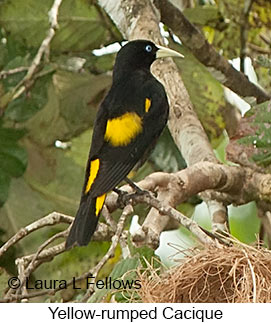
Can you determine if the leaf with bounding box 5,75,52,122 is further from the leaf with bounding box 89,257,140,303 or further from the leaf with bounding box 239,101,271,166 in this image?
the leaf with bounding box 89,257,140,303

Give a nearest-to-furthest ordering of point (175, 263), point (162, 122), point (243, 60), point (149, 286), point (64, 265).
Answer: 1. point (149, 286)
2. point (175, 263)
3. point (162, 122)
4. point (64, 265)
5. point (243, 60)

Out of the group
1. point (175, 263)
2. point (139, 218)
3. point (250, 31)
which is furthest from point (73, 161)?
point (175, 263)

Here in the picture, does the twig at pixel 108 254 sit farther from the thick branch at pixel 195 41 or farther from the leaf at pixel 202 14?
the leaf at pixel 202 14

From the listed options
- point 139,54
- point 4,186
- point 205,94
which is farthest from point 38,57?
point 205,94

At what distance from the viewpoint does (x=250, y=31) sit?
3061mm

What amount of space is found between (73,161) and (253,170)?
73 centimetres

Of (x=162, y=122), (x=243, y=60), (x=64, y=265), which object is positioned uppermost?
(x=162, y=122)

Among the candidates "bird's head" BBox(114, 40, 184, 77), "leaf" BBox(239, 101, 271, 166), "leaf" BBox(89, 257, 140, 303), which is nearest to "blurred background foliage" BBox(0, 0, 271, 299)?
"bird's head" BBox(114, 40, 184, 77)

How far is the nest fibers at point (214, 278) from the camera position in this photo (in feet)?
6.00

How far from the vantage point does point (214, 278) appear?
6.27 feet

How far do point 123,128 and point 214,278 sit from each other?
0.45m

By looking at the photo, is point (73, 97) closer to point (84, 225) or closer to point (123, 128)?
point (123, 128)

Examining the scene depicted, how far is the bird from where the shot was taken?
2.04 meters
